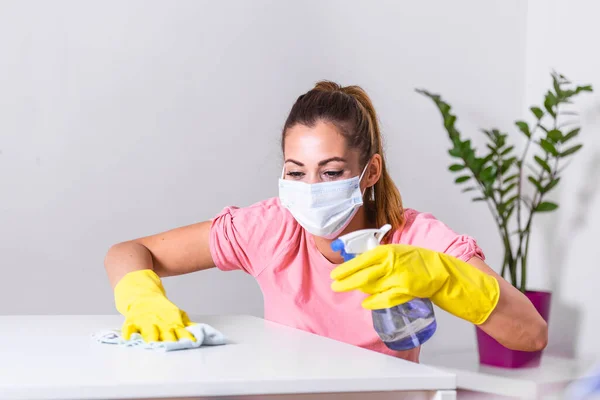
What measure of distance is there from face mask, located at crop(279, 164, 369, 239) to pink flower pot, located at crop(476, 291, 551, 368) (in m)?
1.12

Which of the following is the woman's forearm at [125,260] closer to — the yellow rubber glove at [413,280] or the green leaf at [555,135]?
the yellow rubber glove at [413,280]

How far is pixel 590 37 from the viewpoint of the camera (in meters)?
2.50

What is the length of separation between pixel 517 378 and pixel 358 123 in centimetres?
117

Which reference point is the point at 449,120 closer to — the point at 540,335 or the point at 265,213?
the point at 265,213

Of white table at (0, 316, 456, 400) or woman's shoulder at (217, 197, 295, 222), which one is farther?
woman's shoulder at (217, 197, 295, 222)

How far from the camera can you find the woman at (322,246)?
1170 mm

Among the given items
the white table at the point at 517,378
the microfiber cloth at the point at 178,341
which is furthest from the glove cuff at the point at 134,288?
the white table at the point at 517,378

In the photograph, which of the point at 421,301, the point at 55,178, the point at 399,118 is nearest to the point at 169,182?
the point at 55,178

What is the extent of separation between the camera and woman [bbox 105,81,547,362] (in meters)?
1.17

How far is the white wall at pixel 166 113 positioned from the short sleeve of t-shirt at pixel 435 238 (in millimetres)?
948

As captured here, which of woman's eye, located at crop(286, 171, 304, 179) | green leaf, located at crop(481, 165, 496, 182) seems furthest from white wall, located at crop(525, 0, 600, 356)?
woman's eye, located at crop(286, 171, 304, 179)

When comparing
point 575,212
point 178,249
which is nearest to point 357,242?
point 178,249

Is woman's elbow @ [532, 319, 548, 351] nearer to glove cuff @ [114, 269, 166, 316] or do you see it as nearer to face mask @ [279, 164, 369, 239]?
face mask @ [279, 164, 369, 239]

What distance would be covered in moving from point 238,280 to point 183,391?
1620 millimetres
